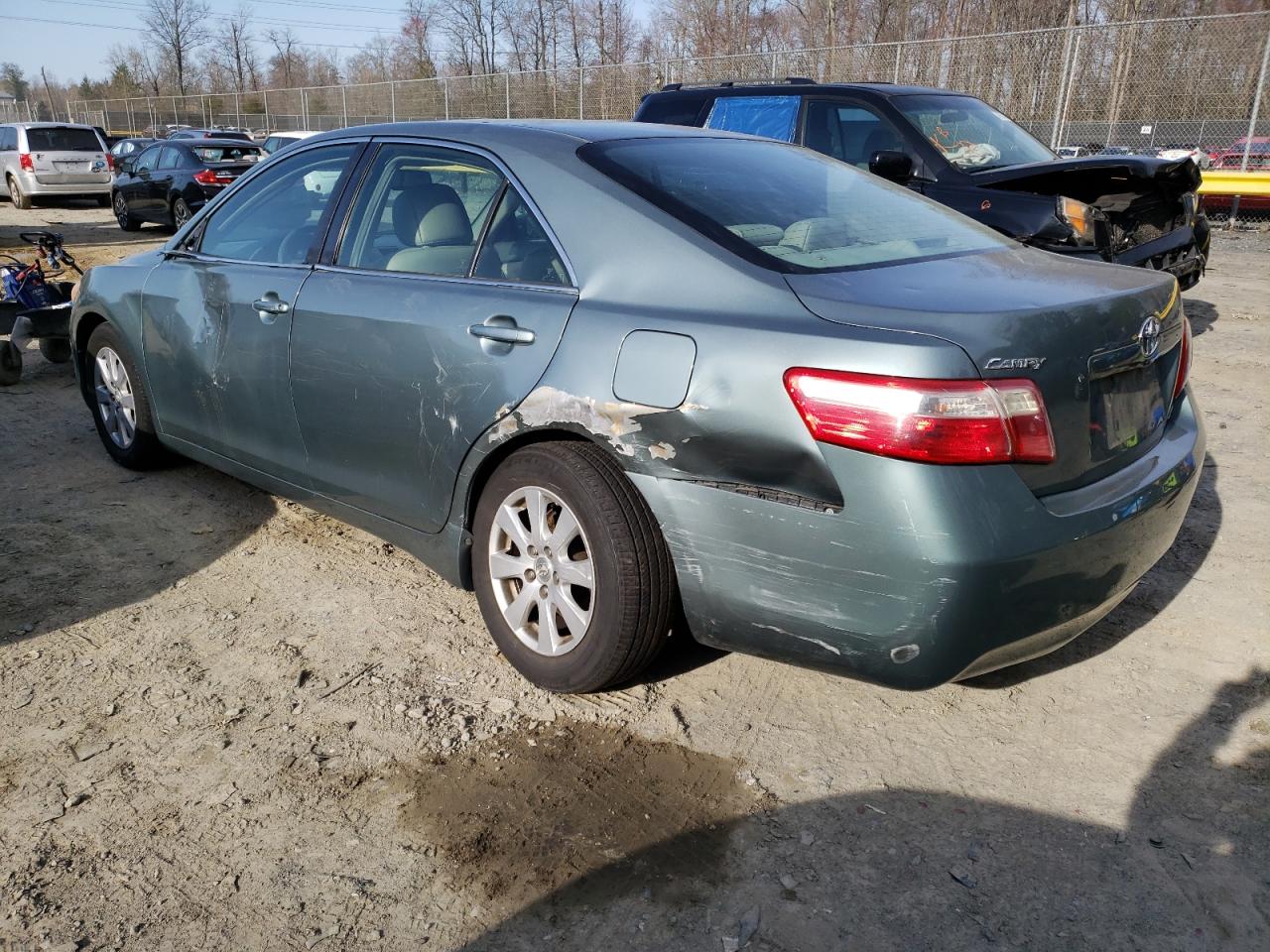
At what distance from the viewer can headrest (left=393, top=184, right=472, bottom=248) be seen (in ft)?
10.9

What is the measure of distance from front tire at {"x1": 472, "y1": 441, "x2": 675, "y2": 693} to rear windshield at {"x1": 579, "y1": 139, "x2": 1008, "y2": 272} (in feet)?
2.41

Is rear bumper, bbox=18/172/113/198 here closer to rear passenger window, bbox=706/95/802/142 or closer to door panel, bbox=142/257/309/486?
rear passenger window, bbox=706/95/802/142

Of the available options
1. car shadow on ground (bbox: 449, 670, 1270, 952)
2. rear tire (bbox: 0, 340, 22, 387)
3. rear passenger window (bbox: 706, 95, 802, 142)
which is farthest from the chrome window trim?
rear passenger window (bbox: 706, 95, 802, 142)

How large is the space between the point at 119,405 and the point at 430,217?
92.5 inches

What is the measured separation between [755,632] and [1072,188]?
18.1ft

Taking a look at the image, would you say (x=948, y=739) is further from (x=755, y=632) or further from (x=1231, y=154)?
(x=1231, y=154)

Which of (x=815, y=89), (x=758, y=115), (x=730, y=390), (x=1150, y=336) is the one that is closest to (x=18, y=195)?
(x=758, y=115)

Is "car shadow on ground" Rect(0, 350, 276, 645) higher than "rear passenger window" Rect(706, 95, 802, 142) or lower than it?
lower

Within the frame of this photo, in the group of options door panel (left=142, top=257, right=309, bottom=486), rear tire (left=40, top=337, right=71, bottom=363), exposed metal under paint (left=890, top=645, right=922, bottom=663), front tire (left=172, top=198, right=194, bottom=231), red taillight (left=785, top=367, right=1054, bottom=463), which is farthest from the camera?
front tire (left=172, top=198, right=194, bottom=231)

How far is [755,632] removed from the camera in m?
2.60

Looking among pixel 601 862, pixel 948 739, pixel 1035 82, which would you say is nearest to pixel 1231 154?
pixel 1035 82

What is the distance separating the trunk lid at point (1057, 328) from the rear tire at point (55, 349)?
241 inches

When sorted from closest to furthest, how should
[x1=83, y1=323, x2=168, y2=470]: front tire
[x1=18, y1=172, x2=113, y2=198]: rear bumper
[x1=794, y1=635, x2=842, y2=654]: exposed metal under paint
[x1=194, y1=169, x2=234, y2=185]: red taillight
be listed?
[x1=794, y1=635, x2=842, y2=654]: exposed metal under paint
[x1=83, y1=323, x2=168, y2=470]: front tire
[x1=194, y1=169, x2=234, y2=185]: red taillight
[x1=18, y1=172, x2=113, y2=198]: rear bumper

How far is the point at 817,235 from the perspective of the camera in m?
2.95
